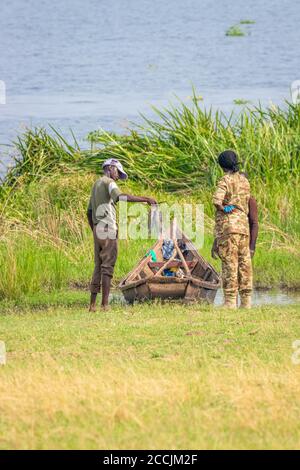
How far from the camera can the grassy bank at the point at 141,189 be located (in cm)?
1720

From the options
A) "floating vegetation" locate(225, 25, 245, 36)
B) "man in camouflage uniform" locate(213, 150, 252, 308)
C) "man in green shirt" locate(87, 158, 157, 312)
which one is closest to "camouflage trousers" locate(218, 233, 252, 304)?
"man in camouflage uniform" locate(213, 150, 252, 308)

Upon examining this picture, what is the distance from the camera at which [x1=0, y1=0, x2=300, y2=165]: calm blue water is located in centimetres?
4606

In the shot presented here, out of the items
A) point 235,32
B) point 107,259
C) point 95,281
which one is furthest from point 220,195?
point 235,32

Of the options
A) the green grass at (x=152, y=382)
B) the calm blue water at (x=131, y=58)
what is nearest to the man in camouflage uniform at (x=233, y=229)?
the green grass at (x=152, y=382)

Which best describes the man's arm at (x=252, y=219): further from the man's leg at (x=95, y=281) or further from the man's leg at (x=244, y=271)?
the man's leg at (x=95, y=281)

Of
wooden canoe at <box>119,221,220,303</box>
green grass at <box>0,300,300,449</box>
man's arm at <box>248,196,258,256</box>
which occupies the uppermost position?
man's arm at <box>248,196,258,256</box>

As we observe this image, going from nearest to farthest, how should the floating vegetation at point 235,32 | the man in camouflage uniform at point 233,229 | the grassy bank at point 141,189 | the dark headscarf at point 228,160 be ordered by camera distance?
the dark headscarf at point 228,160
the man in camouflage uniform at point 233,229
the grassy bank at point 141,189
the floating vegetation at point 235,32

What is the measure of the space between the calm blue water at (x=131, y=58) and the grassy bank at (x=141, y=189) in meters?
1.49

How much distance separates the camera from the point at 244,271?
13812mm

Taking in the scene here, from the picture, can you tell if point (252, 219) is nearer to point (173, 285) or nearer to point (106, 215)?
point (173, 285)

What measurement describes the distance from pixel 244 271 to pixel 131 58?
56.4m

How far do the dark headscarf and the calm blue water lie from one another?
383 inches

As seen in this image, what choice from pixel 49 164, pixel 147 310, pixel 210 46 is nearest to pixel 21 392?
pixel 147 310

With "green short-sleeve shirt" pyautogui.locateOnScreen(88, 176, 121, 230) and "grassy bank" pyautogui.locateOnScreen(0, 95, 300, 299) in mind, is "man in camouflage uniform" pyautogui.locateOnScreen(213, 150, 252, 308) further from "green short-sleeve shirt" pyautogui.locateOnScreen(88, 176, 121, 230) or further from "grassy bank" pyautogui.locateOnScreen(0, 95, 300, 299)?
"grassy bank" pyautogui.locateOnScreen(0, 95, 300, 299)
